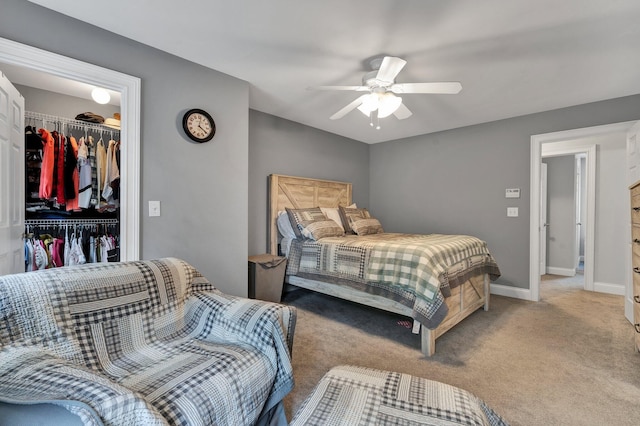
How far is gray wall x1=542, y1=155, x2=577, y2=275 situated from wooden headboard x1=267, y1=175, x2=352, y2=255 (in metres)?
3.54

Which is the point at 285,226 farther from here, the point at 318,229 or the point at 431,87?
the point at 431,87

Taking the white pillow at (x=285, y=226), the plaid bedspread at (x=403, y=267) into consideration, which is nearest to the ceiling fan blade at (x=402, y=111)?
the plaid bedspread at (x=403, y=267)

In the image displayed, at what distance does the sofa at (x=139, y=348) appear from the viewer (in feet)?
2.65

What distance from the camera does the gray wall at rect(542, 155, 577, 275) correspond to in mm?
4789

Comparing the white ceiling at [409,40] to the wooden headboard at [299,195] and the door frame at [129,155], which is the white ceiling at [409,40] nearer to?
the door frame at [129,155]

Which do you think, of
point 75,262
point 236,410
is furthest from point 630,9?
point 75,262

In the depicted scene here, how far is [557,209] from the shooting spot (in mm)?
4926

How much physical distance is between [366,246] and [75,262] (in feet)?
9.13

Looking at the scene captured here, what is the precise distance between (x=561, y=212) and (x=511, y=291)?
228 cm

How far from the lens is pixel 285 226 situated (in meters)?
3.54

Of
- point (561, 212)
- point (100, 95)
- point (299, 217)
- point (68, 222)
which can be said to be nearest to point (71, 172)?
point (68, 222)

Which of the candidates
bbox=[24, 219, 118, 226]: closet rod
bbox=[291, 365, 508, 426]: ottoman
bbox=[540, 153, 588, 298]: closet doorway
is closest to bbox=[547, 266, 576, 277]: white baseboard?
bbox=[540, 153, 588, 298]: closet doorway

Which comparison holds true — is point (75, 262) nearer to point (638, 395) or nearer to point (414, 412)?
point (414, 412)

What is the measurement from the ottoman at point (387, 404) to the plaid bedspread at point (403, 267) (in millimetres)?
1070
